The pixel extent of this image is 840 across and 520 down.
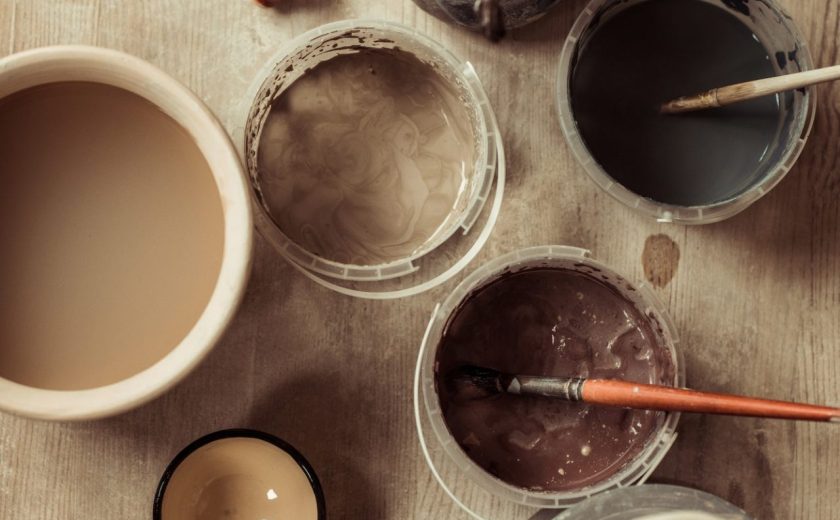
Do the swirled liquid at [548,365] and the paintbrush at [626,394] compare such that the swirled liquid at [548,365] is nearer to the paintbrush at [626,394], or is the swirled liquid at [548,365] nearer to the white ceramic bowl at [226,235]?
the paintbrush at [626,394]

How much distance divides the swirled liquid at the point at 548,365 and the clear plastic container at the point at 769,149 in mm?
105

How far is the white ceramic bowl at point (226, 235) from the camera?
720mm

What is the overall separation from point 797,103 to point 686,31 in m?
0.14

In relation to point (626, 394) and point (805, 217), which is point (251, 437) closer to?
point (626, 394)

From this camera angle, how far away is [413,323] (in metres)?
0.96

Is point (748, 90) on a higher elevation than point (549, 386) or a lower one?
higher

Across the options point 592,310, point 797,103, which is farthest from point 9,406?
point 797,103

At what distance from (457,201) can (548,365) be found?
0.69 ft

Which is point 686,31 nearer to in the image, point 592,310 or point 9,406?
point 592,310

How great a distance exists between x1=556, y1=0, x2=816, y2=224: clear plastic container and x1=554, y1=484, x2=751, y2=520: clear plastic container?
0.92 ft

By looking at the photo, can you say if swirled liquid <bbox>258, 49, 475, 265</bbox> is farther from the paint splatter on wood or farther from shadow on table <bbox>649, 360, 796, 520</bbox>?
shadow on table <bbox>649, 360, 796, 520</bbox>

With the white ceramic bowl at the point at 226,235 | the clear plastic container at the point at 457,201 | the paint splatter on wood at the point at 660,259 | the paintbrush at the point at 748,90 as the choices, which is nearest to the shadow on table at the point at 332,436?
the clear plastic container at the point at 457,201

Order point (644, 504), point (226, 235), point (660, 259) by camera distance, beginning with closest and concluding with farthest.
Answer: point (226, 235)
point (644, 504)
point (660, 259)

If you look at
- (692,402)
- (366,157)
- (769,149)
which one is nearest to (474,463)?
(692,402)
